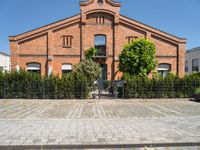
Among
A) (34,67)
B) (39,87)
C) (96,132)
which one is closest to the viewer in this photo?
(96,132)

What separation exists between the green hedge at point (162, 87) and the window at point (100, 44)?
458 inches

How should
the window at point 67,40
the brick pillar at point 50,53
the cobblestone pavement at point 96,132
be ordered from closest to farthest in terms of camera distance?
the cobblestone pavement at point 96,132, the brick pillar at point 50,53, the window at point 67,40

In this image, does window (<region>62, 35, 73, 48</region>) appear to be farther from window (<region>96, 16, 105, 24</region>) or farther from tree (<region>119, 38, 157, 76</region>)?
tree (<region>119, 38, 157, 76</region>)

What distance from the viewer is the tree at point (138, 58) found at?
68.9 ft

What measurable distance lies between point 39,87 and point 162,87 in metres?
10.4

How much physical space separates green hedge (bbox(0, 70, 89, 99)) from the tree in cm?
653

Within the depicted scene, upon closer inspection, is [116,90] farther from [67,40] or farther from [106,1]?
[106,1]

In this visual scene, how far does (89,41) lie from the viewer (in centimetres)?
2778

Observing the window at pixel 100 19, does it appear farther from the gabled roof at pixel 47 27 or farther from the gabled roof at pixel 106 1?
the gabled roof at pixel 47 27

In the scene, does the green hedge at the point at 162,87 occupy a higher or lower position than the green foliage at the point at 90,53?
lower

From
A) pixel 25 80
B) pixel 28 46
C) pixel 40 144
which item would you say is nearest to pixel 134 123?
pixel 40 144

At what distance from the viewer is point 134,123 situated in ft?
25.7

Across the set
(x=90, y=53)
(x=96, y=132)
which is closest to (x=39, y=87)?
(x=96, y=132)

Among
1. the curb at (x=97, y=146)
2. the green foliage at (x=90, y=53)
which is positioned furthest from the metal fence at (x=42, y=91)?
the curb at (x=97, y=146)
